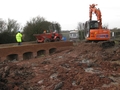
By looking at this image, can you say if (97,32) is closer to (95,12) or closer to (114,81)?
(95,12)

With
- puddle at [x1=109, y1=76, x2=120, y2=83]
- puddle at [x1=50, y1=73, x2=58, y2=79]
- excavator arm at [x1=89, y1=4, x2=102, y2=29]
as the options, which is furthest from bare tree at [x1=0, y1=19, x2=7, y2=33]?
puddle at [x1=109, y1=76, x2=120, y2=83]

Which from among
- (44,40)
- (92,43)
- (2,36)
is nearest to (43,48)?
(44,40)

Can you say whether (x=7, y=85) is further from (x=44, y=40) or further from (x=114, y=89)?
(x=44, y=40)

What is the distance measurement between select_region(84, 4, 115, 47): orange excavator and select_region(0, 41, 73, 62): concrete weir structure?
12.5 ft

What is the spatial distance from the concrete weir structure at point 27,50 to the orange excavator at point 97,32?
3798mm

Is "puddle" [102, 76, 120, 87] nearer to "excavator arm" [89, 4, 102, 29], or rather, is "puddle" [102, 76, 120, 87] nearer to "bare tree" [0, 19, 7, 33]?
"excavator arm" [89, 4, 102, 29]

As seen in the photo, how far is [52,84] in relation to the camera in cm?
743

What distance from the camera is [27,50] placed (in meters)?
15.9

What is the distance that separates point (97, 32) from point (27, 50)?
5.83 meters

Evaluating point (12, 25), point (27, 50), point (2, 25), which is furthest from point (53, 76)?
point (12, 25)

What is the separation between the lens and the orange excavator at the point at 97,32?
15.3m

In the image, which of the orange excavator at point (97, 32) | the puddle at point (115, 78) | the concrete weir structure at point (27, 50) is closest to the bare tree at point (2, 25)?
the concrete weir structure at point (27, 50)

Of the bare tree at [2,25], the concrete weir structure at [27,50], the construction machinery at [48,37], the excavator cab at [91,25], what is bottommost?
the concrete weir structure at [27,50]

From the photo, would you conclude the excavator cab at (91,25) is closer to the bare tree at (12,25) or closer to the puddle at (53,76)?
the puddle at (53,76)
